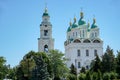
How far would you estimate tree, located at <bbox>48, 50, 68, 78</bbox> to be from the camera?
61.9m

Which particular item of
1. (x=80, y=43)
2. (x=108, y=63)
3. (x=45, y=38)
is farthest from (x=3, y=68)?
(x=80, y=43)

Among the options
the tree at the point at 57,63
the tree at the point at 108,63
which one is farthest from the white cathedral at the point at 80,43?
the tree at the point at 108,63

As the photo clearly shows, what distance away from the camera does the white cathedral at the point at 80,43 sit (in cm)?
7938

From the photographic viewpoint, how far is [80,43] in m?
83.2

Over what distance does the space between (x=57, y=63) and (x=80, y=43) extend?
69.8ft

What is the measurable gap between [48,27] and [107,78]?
112 feet

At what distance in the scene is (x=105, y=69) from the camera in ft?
181

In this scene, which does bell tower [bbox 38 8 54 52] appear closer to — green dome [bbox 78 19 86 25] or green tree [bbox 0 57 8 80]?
green dome [bbox 78 19 86 25]

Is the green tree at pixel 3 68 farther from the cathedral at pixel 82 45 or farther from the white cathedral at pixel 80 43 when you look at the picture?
the cathedral at pixel 82 45

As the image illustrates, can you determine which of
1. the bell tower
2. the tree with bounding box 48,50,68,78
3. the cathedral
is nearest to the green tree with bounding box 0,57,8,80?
the tree with bounding box 48,50,68,78

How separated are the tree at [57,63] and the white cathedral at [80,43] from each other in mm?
14048

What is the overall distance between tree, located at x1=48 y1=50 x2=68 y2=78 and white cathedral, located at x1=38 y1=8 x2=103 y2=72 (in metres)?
14.0

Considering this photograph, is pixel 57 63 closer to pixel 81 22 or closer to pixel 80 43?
pixel 80 43

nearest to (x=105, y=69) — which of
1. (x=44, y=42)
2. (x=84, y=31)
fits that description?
(x=44, y=42)
